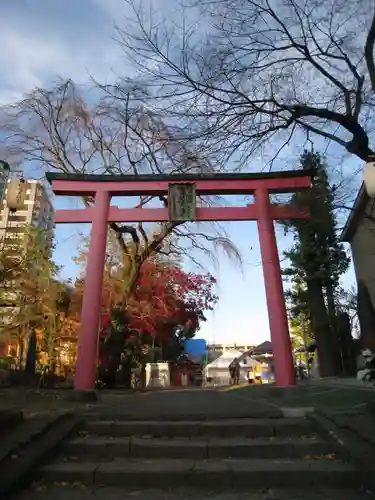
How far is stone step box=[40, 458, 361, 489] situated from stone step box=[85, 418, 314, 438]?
37.5 inches

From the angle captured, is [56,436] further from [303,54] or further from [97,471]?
[303,54]

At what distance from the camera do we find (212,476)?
3.53 meters

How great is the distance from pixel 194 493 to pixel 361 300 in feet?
48.4

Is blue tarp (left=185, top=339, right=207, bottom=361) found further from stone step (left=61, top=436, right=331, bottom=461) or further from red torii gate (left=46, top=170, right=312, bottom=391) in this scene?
stone step (left=61, top=436, right=331, bottom=461)

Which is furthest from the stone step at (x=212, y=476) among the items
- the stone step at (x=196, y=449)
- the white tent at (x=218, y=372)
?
the white tent at (x=218, y=372)

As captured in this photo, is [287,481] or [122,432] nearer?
[287,481]

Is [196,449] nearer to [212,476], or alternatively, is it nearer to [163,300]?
[212,476]

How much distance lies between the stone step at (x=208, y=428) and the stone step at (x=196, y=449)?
33 centimetres

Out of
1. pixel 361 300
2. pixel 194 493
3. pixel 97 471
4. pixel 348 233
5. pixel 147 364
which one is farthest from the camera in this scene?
pixel 147 364

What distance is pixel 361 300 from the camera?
1631 cm

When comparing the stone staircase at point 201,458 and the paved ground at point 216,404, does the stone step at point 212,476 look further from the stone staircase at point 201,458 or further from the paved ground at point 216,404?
the paved ground at point 216,404

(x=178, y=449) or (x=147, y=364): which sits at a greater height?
(x=147, y=364)

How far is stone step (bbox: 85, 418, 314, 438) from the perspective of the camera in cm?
464

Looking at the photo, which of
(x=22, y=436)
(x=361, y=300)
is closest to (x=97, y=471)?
(x=22, y=436)
